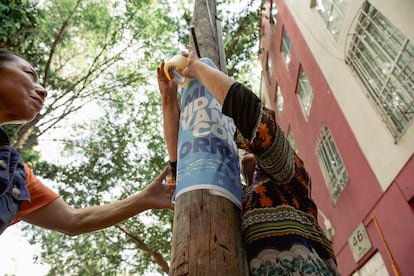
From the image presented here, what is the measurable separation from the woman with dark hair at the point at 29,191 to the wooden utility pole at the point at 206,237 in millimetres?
753

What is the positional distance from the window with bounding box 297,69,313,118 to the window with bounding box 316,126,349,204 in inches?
52.3

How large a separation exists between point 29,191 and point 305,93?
907 centimetres

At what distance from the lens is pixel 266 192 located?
1669 millimetres

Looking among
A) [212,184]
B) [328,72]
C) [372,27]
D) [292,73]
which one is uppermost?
[292,73]

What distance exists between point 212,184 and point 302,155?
9.45m

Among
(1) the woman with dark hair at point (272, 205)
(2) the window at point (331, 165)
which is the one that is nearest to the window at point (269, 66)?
(2) the window at point (331, 165)

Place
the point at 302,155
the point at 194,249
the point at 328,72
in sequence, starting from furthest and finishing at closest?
the point at 302,155 → the point at 328,72 → the point at 194,249

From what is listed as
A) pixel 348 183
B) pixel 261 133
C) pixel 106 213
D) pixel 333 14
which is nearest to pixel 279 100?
pixel 333 14

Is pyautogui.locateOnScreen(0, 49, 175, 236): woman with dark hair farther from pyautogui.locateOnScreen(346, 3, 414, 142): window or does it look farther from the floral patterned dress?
pyautogui.locateOnScreen(346, 3, 414, 142): window

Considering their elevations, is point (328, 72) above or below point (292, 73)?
below

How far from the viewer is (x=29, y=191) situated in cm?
202

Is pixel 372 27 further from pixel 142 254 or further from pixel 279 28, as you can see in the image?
pixel 142 254

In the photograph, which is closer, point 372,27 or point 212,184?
point 212,184

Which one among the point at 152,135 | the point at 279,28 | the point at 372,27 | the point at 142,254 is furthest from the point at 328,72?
the point at 142,254
